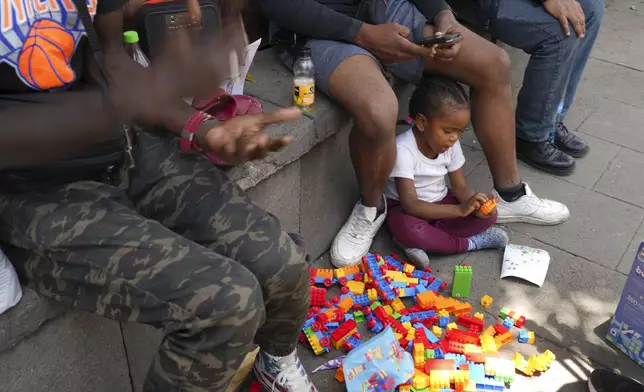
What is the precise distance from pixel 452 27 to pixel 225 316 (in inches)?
74.0

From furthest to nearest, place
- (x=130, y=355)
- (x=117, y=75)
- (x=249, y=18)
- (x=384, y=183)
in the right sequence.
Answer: (x=249, y=18)
(x=384, y=183)
(x=130, y=355)
(x=117, y=75)

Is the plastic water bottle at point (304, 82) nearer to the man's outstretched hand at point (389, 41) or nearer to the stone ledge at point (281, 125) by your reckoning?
the stone ledge at point (281, 125)

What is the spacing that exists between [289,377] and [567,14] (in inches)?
Answer: 92.0

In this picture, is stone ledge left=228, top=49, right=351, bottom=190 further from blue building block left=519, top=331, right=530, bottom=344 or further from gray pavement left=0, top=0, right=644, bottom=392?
blue building block left=519, top=331, right=530, bottom=344

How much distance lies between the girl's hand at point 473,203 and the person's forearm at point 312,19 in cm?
90

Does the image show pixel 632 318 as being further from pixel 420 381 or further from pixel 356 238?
pixel 356 238

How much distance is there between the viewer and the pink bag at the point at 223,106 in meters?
2.04

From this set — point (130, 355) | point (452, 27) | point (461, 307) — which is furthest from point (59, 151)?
point (452, 27)

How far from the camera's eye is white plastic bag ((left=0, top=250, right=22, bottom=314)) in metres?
1.65

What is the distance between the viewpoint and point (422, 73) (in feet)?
9.78

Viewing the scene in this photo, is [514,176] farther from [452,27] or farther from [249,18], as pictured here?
[249,18]

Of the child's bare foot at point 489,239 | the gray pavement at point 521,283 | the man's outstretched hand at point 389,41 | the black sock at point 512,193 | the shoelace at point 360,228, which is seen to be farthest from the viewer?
the black sock at point 512,193

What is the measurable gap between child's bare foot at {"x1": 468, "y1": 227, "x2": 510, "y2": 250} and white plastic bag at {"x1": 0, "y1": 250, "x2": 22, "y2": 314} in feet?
6.65

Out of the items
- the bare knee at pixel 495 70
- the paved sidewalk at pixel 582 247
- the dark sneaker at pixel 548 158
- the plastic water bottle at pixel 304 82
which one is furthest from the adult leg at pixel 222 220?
the dark sneaker at pixel 548 158
